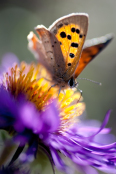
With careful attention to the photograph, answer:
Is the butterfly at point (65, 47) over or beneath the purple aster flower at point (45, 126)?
over

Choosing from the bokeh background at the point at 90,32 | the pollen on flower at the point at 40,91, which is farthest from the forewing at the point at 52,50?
the bokeh background at the point at 90,32

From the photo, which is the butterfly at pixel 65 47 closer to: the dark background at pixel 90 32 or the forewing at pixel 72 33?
the forewing at pixel 72 33

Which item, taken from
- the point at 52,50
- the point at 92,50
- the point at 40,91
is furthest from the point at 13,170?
the point at 92,50

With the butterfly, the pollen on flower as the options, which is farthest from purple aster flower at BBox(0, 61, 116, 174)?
the butterfly

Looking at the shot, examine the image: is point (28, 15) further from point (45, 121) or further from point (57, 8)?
point (45, 121)

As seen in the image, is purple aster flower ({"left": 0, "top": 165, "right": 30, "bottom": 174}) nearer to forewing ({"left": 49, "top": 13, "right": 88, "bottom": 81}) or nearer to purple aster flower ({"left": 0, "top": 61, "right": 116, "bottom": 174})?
purple aster flower ({"left": 0, "top": 61, "right": 116, "bottom": 174})

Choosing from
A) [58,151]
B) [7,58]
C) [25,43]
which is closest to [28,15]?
[25,43]

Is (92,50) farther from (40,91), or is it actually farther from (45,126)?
(45,126)
